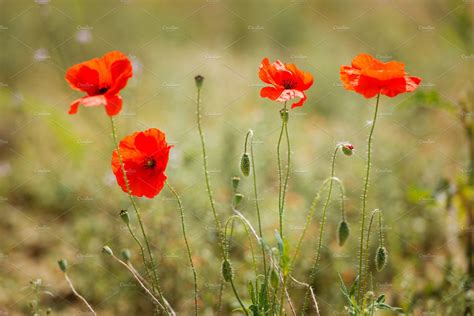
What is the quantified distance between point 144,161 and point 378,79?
83cm

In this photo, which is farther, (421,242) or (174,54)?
(174,54)

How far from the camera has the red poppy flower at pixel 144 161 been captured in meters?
1.94

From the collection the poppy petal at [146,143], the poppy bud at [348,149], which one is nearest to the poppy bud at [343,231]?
the poppy bud at [348,149]

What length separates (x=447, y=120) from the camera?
556cm

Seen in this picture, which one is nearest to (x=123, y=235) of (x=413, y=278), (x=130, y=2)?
(x=413, y=278)

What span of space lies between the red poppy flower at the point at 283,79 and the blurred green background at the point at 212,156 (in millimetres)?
942

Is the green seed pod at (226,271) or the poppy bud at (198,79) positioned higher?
the poppy bud at (198,79)

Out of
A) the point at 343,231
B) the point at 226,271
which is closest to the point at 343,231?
the point at 343,231

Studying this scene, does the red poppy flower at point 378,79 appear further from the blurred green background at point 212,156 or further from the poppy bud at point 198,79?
the blurred green background at point 212,156

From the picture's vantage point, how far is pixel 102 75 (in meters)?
1.87

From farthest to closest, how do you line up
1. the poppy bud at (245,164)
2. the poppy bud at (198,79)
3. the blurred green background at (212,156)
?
the blurred green background at (212,156) < the poppy bud at (245,164) < the poppy bud at (198,79)

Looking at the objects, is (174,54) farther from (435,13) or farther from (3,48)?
(435,13)

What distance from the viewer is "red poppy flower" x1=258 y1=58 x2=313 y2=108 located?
6.29ft

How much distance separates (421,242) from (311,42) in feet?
13.9
